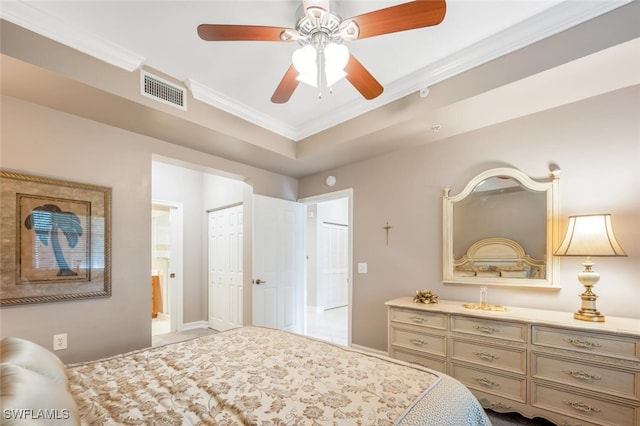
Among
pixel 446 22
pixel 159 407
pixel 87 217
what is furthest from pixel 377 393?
pixel 87 217

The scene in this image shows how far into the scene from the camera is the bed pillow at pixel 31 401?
2.24 ft

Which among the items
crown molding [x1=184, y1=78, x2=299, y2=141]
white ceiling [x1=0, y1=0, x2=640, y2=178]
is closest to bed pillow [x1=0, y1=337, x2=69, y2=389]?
white ceiling [x1=0, y1=0, x2=640, y2=178]

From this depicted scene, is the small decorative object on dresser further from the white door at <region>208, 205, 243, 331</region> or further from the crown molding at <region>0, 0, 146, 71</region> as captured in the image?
the crown molding at <region>0, 0, 146, 71</region>

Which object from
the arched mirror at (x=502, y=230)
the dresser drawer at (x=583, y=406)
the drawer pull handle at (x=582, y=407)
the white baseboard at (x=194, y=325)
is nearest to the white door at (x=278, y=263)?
the white baseboard at (x=194, y=325)

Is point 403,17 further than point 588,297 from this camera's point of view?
No

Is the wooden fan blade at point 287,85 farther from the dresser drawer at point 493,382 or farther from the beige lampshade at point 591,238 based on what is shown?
the dresser drawer at point 493,382

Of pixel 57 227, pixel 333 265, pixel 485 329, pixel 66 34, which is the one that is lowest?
pixel 333 265

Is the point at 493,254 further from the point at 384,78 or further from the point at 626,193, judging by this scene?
the point at 384,78

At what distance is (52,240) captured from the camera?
2164 mm

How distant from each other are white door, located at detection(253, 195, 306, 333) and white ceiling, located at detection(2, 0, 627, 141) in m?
1.58

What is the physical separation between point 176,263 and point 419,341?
3.88 meters

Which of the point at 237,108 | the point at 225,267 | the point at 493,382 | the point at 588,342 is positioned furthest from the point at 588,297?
the point at 225,267

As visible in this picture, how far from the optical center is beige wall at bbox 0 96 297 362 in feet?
6.83

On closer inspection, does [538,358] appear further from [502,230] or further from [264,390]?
[264,390]
